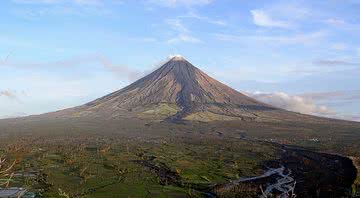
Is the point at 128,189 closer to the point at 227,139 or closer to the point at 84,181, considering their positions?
the point at 84,181

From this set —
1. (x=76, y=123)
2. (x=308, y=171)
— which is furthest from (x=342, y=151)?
(x=76, y=123)

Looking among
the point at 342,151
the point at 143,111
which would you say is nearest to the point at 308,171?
the point at 342,151

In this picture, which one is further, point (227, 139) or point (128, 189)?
point (227, 139)

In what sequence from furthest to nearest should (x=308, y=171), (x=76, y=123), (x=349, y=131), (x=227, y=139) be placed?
(x=76, y=123)
(x=349, y=131)
(x=227, y=139)
(x=308, y=171)

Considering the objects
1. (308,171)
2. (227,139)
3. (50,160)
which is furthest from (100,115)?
(308,171)

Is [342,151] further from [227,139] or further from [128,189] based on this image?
[128,189]

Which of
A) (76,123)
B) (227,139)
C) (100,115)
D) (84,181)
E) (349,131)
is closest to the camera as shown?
(84,181)

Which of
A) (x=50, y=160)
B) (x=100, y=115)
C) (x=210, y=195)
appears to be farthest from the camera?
(x=100, y=115)

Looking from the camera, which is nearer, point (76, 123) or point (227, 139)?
point (227, 139)

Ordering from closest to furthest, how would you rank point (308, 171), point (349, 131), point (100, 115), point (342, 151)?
point (308, 171) → point (342, 151) → point (349, 131) → point (100, 115)
